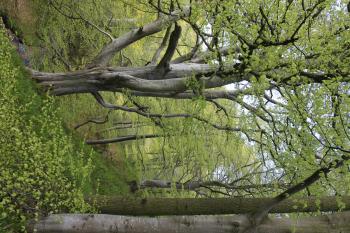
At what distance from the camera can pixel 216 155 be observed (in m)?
10.5

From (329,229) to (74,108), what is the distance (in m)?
6.95

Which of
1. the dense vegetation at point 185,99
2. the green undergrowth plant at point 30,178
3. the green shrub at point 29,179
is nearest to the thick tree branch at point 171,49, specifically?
the dense vegetation at point 185,99

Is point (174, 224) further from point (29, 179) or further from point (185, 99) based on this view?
point (185, 99)

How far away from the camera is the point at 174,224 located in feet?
18.4

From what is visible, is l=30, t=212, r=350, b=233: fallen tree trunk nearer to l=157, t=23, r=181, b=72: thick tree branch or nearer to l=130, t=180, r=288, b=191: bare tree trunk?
l=130, t=180, r=288, b=191: bare tree trunk

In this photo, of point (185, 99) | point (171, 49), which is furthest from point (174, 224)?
point (185, 99)

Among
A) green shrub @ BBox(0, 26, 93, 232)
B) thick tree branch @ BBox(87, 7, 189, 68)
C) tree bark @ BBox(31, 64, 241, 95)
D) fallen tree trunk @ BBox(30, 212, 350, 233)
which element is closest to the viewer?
green shrub @ BBox(0, 26, 93, 232)

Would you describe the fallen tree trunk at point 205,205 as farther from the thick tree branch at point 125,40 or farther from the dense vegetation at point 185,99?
the thick tree branch at point 125,40

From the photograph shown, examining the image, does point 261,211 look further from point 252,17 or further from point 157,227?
point 252,17

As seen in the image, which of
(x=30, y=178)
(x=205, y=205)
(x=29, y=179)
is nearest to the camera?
(x=29, y=179)

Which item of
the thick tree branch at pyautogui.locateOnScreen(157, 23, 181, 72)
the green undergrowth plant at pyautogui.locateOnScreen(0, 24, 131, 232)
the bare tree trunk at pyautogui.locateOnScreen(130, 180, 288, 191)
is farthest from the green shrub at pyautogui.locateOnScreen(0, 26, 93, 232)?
the thick tree branch at pyautogui.locateOnScreen(157, 23, 181, 72)

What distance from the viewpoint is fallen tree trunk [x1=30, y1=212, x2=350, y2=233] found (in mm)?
5547

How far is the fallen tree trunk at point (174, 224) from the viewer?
5.55 m

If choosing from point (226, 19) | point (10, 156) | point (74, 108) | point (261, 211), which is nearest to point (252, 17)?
→ point (226, 19)
